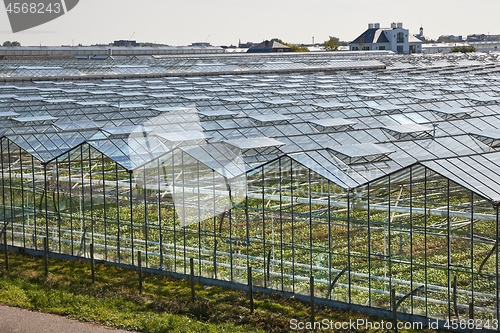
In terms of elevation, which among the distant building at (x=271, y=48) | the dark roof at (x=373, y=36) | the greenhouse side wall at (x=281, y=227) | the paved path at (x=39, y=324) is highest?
the dark roof at (x=373, y=36)

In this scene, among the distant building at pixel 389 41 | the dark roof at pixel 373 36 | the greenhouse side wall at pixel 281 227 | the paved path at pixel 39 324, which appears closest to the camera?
the paved path at pixel 39 324

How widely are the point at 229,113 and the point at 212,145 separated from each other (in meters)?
12.0

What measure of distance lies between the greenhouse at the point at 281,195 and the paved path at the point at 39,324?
5162mm

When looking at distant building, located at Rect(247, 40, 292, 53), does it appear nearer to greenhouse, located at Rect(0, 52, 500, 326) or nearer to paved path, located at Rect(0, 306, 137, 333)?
greenhouse, located at Rect(0, 52, 500, 326)

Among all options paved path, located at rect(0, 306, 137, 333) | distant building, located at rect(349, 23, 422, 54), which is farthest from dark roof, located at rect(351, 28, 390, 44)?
paved path, located at rect(0, 306, 137, 333)

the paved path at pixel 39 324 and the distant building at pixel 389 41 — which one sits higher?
the distant building at pixel 389 41

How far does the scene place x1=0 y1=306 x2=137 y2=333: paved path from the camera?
64.3 ft

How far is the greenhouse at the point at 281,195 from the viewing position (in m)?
20.4

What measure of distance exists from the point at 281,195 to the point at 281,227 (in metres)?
1.40

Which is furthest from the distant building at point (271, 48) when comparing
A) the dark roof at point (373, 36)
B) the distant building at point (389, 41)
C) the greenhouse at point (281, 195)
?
the greenhouse at point (281, 195)

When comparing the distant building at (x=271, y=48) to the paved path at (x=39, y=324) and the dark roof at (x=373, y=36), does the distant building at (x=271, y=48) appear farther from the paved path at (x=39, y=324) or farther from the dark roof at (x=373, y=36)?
the paved path at (x=39, y=324)

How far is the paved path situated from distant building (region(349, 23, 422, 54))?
118 metres

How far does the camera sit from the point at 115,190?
26.8 meters

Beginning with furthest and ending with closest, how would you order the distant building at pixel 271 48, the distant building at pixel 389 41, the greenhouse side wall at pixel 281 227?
the distant building at pixel 389 41 < the distant building at pixel 271 48 < the greenhouse side wall at pixel 281 227
